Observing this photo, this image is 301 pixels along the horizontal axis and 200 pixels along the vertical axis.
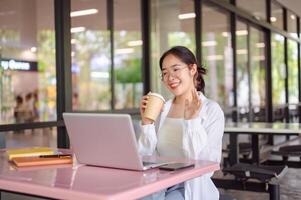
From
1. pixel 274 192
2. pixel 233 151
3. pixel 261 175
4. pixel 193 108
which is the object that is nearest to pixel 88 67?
pixel 233 151

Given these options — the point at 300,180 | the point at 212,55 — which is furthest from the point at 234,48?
the point at 300,180

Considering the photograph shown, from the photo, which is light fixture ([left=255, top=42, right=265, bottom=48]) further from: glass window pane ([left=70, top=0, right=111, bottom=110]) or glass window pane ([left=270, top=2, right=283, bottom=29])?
glass window pane ([left=70, top=0, right=111, bottom=110])

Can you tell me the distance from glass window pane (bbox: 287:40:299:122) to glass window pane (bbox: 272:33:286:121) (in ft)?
1.40

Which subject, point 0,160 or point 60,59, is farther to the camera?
point 60,59

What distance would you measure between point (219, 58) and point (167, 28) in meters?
1.90

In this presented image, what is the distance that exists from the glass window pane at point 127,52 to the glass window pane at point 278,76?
3128mm

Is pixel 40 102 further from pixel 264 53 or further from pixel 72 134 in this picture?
pixel 72 134

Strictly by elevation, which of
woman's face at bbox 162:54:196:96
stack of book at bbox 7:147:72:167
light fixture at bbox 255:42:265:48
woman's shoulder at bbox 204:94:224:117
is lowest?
stack of book at bbox 7:147:72:167

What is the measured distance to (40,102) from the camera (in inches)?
465

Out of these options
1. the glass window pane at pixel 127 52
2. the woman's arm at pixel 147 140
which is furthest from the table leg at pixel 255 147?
the woman's arm at pixel 147 140

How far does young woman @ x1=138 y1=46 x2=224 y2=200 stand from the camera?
181 centimetres

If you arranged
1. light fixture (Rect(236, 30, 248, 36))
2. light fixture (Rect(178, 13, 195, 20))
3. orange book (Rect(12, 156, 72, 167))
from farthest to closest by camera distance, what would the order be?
light fixture (Rect(236, 30, 248, 36)), light fixture (Rect(178, 13, 195, 20)), orange book (Rect(12, 156, 72, 167))

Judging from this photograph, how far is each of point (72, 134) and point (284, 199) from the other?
3055 millimetres

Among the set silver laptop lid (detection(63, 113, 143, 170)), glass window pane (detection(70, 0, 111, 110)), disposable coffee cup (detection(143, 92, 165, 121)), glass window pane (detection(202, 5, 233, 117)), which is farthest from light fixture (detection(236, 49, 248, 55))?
silver laptop lid (detection(63, 113, 143, 170))
